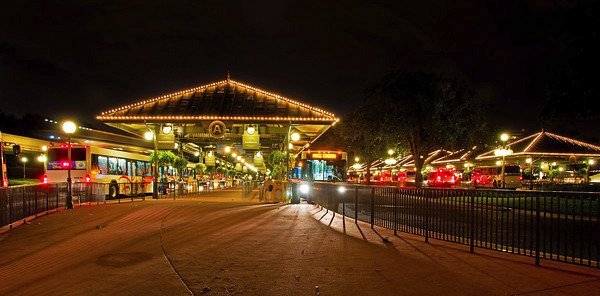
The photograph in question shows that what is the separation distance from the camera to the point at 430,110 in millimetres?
36219

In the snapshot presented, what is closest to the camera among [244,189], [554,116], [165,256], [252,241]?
[165,256]

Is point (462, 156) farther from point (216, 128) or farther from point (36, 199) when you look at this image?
point (36, 199)

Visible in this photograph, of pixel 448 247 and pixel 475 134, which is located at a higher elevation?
pixel 475 134

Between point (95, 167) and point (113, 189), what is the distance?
249 centimetres

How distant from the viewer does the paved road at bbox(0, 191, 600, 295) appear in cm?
662

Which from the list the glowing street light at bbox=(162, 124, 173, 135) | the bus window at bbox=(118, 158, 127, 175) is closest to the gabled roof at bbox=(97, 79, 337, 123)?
the glowing street light at bbox=(162, 124, 173, 135)


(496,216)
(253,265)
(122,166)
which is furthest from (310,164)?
(253,265)

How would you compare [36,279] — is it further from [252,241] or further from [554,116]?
[554,116]

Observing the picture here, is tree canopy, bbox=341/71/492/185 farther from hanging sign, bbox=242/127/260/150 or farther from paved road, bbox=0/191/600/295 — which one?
paved road, bbox=0/191/600/295

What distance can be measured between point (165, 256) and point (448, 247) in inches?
212

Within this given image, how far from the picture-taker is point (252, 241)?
10.5 metres

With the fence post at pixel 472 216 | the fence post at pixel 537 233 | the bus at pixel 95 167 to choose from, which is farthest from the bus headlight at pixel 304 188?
the fence post at pixel 537 233

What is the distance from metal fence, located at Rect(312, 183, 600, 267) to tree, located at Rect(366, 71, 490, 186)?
2397 cm

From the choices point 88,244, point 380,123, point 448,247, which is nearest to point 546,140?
point 380,123
